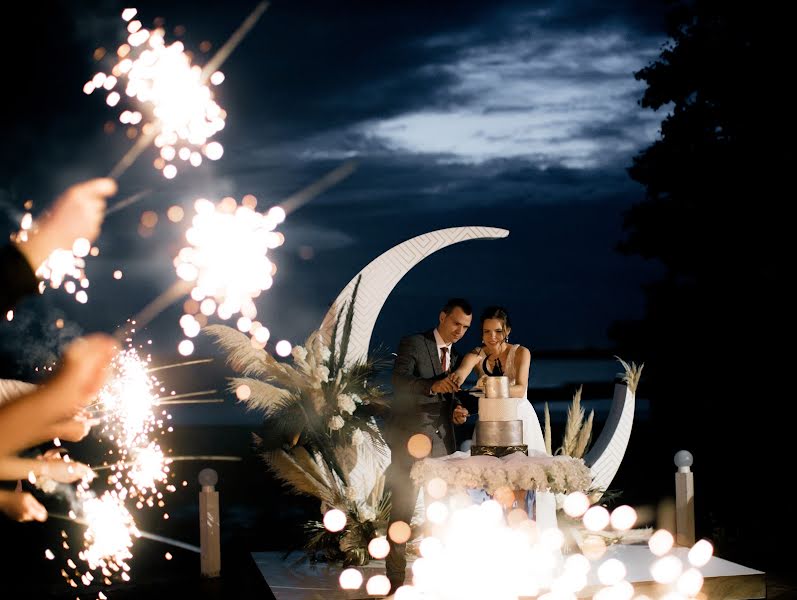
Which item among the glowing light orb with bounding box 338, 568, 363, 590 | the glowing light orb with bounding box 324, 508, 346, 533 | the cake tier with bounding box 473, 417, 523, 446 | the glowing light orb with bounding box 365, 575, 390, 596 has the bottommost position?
the glowing light orb with bounding box 365, 575, 390, 596

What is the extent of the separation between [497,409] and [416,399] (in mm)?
577

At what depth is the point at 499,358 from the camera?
7602mm

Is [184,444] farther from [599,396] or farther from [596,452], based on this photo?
[599,396]

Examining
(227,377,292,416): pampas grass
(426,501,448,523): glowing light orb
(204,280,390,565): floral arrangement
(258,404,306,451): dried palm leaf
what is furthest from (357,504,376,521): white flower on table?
(426,501,448,523): glowing light orb

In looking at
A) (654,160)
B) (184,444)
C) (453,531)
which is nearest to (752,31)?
(654,160)

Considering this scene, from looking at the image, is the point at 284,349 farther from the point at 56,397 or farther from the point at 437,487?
the point at 56,397

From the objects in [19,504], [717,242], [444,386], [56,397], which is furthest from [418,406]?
[717,242]

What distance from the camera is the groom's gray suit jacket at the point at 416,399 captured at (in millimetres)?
6938

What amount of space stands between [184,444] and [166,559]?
1844cm

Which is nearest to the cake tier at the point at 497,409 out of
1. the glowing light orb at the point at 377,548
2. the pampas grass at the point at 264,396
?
the glowing light orb at the point at 377,548

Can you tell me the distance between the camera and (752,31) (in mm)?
17250

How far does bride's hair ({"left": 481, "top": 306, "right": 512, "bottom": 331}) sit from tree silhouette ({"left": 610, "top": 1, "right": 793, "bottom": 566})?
932 centimetres

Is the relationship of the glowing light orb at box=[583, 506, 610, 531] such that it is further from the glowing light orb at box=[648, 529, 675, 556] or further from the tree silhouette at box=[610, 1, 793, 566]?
the tree silhouette at box=[610, 1, 793, 566]

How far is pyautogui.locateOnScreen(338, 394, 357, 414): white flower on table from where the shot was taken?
8.88 metres
